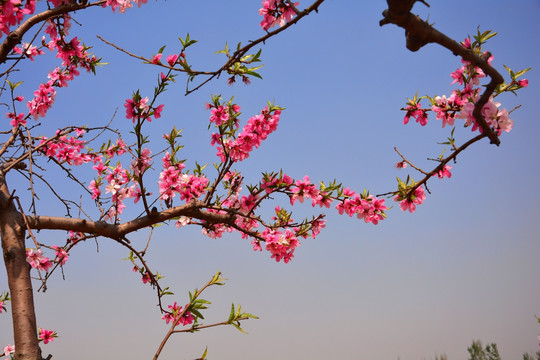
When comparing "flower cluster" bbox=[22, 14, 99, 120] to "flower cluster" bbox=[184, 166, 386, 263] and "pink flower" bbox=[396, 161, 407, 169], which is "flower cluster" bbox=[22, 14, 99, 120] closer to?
"flower cluster" bbox=[184, 166, 386, 263]

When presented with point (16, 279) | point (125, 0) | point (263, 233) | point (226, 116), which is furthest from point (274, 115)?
point (16, 279)

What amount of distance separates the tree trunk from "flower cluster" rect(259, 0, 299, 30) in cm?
188

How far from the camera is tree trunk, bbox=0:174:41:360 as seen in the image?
2.33 m

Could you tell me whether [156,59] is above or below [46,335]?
above

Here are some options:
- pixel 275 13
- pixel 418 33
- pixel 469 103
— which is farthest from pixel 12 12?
pixel 469 103

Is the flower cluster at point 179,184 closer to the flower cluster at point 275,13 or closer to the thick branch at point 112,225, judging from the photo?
the thick branch at point 112,225

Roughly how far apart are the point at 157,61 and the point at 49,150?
6.63 ft

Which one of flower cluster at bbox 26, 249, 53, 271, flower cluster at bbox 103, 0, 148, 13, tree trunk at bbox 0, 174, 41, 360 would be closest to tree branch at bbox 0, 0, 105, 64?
flower cluster at bbox 103, 0, 148, 13

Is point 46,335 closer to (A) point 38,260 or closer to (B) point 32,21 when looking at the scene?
(A) point 38,260

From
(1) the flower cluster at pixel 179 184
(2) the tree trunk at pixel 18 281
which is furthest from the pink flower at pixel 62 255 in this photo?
(1) the flower cluster at pixel 179 184

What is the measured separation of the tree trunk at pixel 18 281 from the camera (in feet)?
7.63

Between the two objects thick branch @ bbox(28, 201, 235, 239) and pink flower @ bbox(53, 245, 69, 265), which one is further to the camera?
pink flower @ bbox(53, 245, 69, 265)

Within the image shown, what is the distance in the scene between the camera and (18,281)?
8.09ft

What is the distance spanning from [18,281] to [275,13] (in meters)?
2.13
